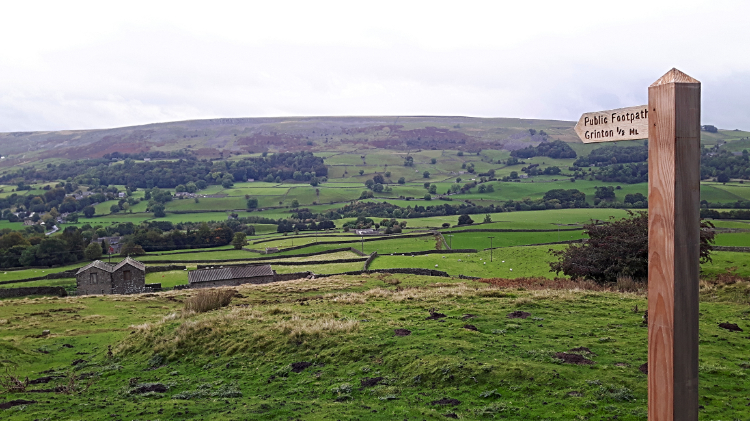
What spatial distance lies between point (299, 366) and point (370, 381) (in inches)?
96.3

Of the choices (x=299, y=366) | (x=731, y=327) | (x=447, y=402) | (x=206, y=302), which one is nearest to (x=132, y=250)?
(x=206, y=302)

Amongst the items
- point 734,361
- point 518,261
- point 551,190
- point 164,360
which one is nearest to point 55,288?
point 164,360

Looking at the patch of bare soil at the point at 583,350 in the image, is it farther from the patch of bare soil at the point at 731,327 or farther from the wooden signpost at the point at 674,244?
the wooden signpost at the point at 674,244

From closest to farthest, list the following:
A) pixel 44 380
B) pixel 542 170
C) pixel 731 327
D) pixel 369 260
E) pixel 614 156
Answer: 1. pixel 731 327
2. pixel 44 380
3. pixel 369 260
4. pixel 542 170
5. pixel 614 156

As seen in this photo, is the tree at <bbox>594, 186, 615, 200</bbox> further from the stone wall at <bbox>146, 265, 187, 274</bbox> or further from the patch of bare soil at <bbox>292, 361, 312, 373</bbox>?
the patch of bare soil at <bbox>292, 361, 312, 373</bbox>

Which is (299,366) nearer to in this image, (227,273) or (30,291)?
(227,273)

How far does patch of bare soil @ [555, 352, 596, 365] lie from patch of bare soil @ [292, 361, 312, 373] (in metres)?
6.20

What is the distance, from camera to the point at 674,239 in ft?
15.6

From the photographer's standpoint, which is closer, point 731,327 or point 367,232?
point 731,327

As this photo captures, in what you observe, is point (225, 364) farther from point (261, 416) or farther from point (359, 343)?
point (261, 416)

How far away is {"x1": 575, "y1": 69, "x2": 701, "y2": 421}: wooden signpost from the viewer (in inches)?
187

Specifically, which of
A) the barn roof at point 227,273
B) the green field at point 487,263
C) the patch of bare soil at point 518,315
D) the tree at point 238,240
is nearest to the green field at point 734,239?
the green field at point 487,263

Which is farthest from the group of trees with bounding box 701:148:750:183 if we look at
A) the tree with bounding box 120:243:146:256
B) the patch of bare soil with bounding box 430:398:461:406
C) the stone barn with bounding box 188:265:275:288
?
the patch of bare soil with bounding box 430:398:461:406

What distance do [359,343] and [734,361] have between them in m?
8.83
